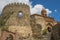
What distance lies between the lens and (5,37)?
3131 cm

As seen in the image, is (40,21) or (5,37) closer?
(5,37)

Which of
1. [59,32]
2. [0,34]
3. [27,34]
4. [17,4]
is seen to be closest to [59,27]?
[59,32]

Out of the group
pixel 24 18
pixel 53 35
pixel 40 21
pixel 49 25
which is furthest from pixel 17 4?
pixel 53 35

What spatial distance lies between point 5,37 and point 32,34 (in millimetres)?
7188

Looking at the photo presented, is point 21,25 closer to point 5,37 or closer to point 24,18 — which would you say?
point 24,18

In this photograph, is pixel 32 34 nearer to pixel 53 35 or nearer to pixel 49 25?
pixel 49 25

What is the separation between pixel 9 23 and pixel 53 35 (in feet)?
51.3

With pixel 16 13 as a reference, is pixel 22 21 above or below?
below

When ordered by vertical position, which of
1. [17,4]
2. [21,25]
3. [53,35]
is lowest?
[53,35]

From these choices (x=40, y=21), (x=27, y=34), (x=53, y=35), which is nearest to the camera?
(x=53, y=35)

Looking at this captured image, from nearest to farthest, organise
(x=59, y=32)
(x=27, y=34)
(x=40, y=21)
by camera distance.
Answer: (x=59, y=32)
(x=27, y=34)
(x=40, y=21)

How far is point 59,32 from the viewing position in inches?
819

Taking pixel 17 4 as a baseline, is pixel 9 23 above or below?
below

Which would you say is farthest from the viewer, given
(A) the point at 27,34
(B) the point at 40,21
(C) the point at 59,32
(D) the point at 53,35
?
(B) the point at 40,21
